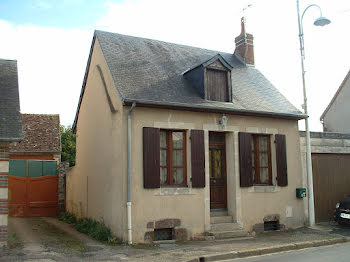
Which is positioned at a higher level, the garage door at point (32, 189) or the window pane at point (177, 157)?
the window pane at point (177, 157)

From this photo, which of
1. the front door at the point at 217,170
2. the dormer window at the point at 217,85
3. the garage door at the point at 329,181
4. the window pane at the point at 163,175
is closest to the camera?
the window pane at the point at 163,175

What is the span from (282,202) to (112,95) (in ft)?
20.7

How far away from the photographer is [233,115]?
1173cm

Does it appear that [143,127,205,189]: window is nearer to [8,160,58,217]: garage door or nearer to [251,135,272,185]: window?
[251,135,272,185]: window

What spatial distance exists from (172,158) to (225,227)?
2531mm

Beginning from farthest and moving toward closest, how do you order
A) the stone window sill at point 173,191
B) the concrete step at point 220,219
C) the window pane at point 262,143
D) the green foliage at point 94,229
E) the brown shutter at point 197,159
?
the window pane at point 262,143, the concrete step at point 220,219, the brown shutter at point 197,159, the green foliage at point 94,229, the stone window sill at point 173,191

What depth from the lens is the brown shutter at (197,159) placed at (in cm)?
1075

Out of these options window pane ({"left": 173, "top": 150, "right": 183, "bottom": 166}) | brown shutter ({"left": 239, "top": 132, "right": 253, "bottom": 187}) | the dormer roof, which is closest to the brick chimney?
the dormer roof

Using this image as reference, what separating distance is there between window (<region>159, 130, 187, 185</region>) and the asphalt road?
10.2 ft

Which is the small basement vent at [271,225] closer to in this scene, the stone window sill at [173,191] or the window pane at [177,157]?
the stone window sill at [173,191]

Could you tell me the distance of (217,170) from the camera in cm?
1181

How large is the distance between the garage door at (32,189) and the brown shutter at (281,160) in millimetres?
10075

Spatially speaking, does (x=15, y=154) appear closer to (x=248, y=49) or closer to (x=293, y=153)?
(x=248, y=49)

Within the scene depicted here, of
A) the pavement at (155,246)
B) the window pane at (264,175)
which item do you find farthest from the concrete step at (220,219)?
the window pane at (264,175)
